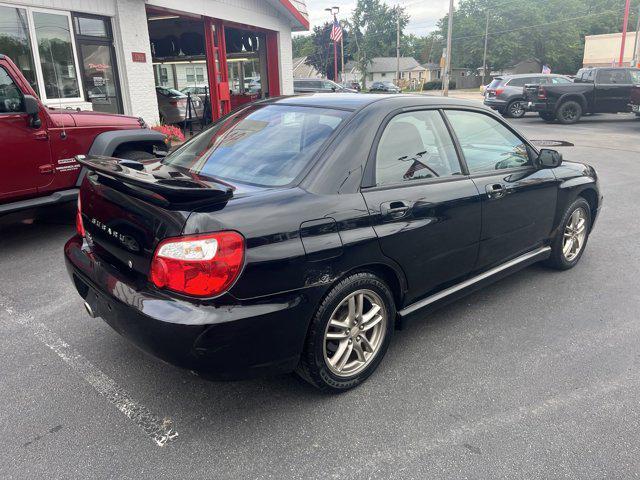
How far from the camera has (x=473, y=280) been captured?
3660 millimetres

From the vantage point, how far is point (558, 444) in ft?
8.25

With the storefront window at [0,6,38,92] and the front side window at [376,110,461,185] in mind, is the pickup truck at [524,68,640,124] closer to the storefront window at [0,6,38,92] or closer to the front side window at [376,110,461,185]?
the storefront window at [0,6,38,92]

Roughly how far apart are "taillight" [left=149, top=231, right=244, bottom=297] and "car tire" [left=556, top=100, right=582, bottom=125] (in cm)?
1886

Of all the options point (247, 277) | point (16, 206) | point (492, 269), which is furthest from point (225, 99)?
point (247, 277)

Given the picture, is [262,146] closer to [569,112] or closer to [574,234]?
[574,234]

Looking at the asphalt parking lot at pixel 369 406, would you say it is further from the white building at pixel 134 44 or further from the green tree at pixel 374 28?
the green tree at pixel 374 28

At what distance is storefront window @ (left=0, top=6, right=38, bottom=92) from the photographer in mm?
8326

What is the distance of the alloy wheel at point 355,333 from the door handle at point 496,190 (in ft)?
4.02

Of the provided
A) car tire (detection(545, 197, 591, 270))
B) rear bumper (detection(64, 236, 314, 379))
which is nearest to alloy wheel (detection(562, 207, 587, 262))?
car tire (detection(545, 197, 591, 270))

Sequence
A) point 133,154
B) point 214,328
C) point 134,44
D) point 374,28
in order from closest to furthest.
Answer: point 214,328 → point 133,154 → point 134,44 → point 374,28

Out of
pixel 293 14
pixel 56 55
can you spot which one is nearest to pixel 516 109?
pixel 293 14

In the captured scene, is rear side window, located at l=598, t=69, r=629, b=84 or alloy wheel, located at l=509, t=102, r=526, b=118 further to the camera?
alloy wheel, located at l=509, t=102, r=526, b=118

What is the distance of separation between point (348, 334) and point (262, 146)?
125cm

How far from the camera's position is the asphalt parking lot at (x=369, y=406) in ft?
7.82
